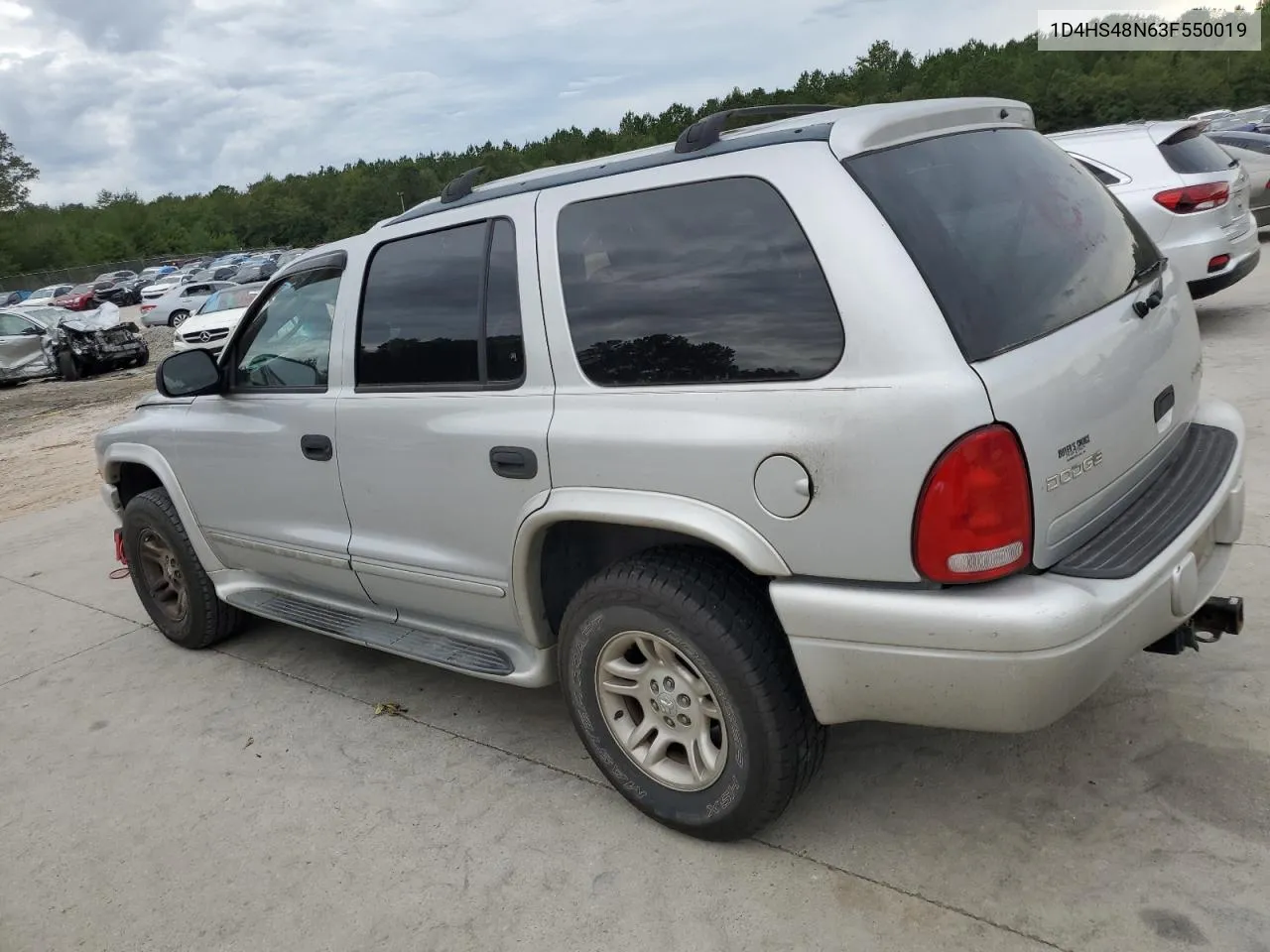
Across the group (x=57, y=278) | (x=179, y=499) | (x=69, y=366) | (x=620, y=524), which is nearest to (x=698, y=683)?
(x=620, y=524)

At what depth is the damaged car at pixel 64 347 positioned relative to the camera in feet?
63.5

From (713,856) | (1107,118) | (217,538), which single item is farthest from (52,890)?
(1107,118)

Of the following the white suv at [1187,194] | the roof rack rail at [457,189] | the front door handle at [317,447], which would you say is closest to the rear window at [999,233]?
the roof rack rail at [457,189]

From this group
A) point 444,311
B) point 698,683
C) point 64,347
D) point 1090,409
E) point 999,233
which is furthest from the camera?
point 64,347

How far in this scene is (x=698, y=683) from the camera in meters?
2.74

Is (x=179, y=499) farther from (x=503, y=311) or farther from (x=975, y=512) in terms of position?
(x=975, y=512)

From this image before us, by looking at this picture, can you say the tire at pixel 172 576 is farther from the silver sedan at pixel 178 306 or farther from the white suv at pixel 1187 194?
the silver sedan at pixel 178 306

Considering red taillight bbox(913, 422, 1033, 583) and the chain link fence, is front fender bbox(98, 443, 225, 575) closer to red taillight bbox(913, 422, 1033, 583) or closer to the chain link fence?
red taillight bbox(913, 422, 1033, 583)

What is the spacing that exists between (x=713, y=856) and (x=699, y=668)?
1.87ft

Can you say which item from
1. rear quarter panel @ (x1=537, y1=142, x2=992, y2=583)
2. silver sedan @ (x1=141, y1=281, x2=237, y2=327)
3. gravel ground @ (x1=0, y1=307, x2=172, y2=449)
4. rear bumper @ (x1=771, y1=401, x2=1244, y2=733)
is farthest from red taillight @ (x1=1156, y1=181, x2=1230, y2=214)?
silver sedan @ (x1=141, y1=281, x2=237, y2=327)

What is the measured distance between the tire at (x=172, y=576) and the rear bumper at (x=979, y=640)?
315 centimetres

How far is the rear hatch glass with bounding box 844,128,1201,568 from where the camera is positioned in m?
2.33

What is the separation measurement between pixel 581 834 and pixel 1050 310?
1941mm

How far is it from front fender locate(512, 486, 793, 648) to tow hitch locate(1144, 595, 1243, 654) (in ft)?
3.70
